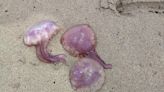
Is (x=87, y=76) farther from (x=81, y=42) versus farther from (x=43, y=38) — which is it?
(x=43, y=38)

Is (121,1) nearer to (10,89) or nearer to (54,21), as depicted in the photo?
(54,21)

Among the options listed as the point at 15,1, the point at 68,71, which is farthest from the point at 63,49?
the point at 15,1

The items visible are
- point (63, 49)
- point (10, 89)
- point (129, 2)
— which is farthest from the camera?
point (129, 2)

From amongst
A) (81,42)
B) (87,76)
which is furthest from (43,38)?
(87,76)

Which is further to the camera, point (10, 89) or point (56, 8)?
point (56, 8)

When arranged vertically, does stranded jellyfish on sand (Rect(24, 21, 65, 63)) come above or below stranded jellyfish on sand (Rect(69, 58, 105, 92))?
above

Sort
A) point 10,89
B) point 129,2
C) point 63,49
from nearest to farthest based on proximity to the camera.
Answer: point 10,89 → point 63,49 → point 129,2
